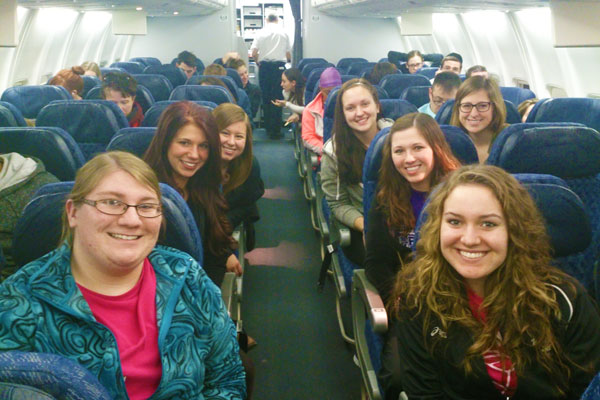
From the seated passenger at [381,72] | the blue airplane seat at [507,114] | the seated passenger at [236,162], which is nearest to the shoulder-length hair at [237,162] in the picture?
the seated passenger at [236,162]

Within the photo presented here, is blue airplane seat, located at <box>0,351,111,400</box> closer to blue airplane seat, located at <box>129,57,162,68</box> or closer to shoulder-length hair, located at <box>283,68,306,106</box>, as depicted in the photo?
shoulder-length hair, located at <box>283,68,306,106</box>

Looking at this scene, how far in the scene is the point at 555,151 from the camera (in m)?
3.09

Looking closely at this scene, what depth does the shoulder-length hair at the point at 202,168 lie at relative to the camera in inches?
121

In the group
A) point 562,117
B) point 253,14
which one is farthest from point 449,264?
point 253,14

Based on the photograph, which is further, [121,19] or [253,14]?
[253,14]

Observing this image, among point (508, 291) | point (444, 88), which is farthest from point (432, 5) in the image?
point (508, 291)

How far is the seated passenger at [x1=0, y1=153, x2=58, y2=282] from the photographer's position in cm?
290

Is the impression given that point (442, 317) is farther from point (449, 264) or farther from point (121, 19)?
point (121, 19)

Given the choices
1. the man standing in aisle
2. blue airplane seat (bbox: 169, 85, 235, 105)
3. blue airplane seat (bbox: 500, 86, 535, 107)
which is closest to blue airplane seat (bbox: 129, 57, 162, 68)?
the man standing in aisle

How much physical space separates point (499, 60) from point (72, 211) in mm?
9808

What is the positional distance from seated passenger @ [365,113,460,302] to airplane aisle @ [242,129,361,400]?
3.14ft

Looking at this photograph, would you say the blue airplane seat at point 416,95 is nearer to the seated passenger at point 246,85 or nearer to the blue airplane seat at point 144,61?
the seated passenger at point 246,85

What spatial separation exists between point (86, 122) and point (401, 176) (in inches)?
89.4

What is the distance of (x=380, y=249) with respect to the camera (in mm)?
2852
